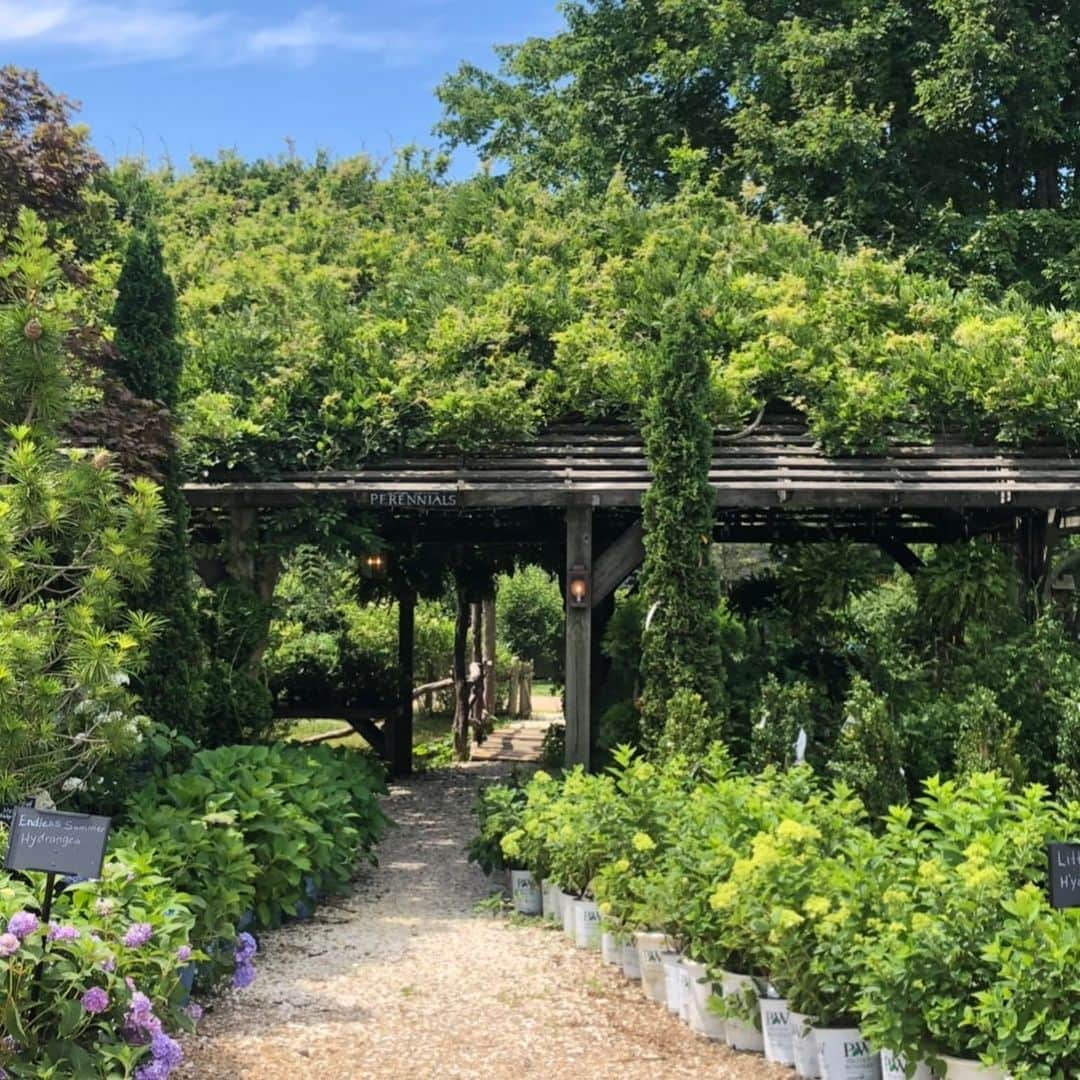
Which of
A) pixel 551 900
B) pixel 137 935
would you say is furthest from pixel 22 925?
pixel 551 900

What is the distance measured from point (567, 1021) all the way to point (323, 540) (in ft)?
15.9

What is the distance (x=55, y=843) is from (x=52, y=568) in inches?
69.6

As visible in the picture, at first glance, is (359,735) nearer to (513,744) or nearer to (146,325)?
(513,744)

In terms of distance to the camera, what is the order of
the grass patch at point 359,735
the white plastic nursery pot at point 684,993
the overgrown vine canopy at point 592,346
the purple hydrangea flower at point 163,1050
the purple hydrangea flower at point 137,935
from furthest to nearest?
the grass patch at point 359,735, the overgrown vine canopy at point 592,346, the white plastic nursery pot at point 684,993, the purple hydrangea flower at point 137,935, the purple hydrangea flower at point 163,1050

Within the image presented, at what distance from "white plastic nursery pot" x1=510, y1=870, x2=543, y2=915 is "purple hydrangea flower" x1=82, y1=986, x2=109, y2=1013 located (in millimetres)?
3397

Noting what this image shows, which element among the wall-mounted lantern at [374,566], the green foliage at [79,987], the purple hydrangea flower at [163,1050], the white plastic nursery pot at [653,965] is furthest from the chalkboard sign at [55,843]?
the wall-mounted lantern at [374,566]

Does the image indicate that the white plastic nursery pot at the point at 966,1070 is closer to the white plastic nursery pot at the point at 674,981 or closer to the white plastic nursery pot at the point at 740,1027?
the white plastic nursery pot at the point at 740,1027

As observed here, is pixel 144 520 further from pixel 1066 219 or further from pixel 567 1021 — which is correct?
pixel 1066 219

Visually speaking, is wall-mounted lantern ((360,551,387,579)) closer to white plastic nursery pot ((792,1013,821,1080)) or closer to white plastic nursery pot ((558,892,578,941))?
white plastic nursery pot ((558,892,578,941))

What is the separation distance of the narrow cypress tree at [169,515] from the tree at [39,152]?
0.52 metres

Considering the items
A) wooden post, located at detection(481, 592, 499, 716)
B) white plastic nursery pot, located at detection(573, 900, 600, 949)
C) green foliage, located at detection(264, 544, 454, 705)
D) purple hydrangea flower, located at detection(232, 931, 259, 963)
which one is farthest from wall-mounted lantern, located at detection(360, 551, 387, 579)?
purple hydrangea flower, located at detection(232, 931, 259, 963)

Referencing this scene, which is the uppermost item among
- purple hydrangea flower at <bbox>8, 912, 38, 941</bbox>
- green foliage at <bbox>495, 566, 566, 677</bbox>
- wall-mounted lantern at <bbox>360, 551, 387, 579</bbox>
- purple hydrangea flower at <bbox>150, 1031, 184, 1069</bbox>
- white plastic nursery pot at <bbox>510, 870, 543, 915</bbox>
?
wall-mounted lantern at <bbox>360, 551, 387, 579</bbox>

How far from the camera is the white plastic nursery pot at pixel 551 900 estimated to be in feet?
21.0

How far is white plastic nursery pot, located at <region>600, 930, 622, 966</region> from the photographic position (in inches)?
218
